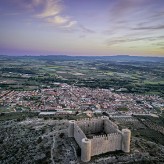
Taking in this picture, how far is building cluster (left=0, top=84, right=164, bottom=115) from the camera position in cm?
7394

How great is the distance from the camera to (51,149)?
3644 cm

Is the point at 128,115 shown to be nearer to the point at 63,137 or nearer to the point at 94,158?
the point at 63,137

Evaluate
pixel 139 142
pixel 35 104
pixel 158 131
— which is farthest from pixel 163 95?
pixel 139 142

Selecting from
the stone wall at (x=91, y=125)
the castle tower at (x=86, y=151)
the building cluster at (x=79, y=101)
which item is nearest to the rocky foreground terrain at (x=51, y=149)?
the castle tower at (x=86, y=151)

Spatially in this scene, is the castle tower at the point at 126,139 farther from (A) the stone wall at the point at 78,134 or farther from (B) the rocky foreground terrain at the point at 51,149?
(A) the stone wall at the point at 78,134

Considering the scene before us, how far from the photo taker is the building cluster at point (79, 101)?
2911 inches

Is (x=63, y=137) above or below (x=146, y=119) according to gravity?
above

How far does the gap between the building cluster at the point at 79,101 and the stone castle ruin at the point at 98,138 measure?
97.1 ft

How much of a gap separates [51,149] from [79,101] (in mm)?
46934

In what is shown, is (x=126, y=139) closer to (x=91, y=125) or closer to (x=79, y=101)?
(x=91, y=125)

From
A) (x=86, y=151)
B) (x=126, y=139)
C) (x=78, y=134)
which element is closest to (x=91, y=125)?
(x=78, y=134)

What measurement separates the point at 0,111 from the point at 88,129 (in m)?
36.9

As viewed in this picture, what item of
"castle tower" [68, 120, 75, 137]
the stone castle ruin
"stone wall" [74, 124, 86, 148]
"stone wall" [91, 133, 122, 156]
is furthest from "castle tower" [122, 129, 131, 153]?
"castle tower" [68, 120, 75, 137]

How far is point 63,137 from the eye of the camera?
40.3 metres
